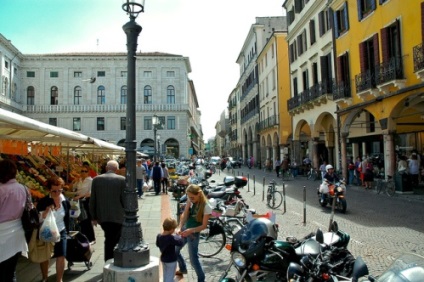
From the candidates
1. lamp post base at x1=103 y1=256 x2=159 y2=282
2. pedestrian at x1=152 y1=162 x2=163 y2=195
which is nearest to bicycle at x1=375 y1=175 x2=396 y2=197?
pedestrian at x1=152 y1=162 x2=163 y2=195

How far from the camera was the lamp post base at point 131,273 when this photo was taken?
493 cm

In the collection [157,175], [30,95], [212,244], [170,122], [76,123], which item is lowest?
[212,244]

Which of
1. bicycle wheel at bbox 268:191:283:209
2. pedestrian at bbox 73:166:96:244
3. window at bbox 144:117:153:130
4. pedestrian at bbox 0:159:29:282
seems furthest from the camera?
window at bbox 144:117:153:130

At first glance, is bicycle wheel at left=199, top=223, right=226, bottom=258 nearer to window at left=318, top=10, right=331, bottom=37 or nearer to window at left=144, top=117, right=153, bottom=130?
window at left=318, top=10, right=331, bottom=37

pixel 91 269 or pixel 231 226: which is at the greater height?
pixel 231 226

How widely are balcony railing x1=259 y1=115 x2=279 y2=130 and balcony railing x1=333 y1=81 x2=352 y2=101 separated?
15948mm

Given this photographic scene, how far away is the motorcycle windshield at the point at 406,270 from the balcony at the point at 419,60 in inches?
530

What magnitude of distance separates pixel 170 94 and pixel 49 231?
5745 centimetres

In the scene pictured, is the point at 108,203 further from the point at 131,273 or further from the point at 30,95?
the point at 30,95

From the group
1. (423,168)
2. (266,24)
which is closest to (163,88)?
(266,24)

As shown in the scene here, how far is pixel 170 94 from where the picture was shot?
202 ft

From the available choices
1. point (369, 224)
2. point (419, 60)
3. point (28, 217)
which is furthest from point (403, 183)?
point (28, 217)

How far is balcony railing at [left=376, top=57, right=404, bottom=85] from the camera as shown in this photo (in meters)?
15.8

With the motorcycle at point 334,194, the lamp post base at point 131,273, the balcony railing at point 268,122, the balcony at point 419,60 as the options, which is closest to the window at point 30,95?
the balcony railing at point 268,122
